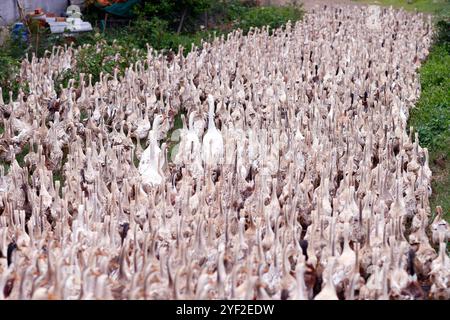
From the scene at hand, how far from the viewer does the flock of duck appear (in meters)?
5.59

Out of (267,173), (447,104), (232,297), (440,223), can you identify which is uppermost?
(447,104)

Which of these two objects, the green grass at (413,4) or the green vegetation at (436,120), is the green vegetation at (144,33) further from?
the green vegetation at (436,120)

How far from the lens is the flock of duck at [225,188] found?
5.59m

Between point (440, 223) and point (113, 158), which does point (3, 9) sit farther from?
point (440, 223)

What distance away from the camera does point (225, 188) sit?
7.41 m

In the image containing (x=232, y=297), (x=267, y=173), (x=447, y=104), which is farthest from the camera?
(x=447, y=104)

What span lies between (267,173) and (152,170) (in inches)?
46.2

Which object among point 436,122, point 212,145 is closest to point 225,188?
point 212,145

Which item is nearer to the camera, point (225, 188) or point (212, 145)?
point (225, 188)

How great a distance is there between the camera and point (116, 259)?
5945mm

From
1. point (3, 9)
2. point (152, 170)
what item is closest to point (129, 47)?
point (3, 9)

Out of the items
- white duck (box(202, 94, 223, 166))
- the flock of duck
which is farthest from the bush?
white duck (box(202, 94, 223, 166))

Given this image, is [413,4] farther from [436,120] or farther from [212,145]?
[212,145]

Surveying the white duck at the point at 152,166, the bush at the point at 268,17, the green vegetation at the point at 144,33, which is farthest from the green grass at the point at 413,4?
the white duck at the point at 152,166
